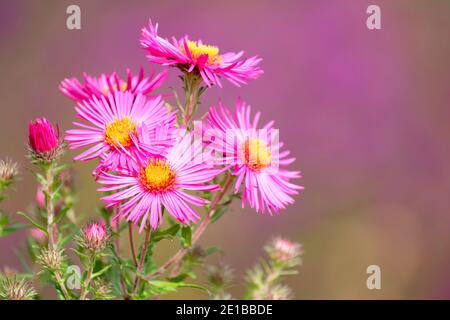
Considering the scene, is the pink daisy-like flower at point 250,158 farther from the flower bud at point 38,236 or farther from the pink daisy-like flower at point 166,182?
the flower bud at point 38,236

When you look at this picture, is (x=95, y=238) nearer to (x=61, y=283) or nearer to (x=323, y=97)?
(x=61, y=283)

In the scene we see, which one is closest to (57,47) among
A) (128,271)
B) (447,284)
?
(128,271)

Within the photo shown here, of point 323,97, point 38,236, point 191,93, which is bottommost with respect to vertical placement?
point 38,236

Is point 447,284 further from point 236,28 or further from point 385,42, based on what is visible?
point 236,28

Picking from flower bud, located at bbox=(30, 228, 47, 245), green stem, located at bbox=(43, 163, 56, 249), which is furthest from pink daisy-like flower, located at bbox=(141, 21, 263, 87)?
flower bud, located at bbox=(30, 228, 47, 245)

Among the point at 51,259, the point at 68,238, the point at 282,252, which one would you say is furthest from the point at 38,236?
the point at 282,252

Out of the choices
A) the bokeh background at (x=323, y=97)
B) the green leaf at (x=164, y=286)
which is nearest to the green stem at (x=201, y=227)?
the green leaf at (x=164, y=286)
